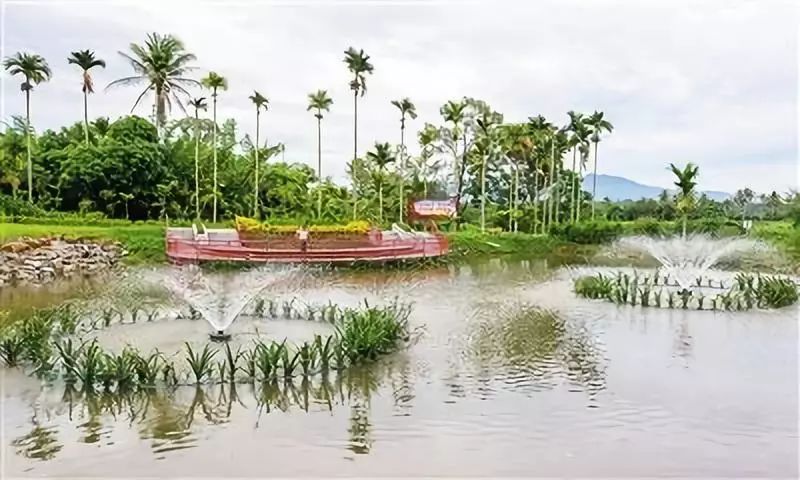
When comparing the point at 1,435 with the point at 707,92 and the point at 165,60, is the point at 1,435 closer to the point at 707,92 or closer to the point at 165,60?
the point at 707,92

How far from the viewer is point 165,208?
10.2m

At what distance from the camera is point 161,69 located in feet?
32.3

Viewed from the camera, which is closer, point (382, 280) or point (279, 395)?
point (279, 395)

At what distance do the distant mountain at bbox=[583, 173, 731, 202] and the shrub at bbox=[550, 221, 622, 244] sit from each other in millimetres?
674

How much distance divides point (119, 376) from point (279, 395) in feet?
2.61

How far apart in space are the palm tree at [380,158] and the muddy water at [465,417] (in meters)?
8.29

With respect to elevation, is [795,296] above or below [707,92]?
below

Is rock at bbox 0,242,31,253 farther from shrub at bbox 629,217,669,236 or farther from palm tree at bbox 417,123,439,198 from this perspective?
shrub at bbox 629,217,669,236

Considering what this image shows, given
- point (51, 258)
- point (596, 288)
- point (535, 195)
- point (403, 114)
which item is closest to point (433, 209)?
point (403, 114)

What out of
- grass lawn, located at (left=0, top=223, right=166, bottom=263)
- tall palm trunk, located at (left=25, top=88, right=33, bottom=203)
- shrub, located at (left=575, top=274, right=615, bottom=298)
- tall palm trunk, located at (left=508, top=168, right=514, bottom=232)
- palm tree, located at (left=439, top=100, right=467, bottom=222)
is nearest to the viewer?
shrub, located at (left=575, top=274, right=615, bottom=298)

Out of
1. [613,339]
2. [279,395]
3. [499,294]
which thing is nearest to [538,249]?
[499,294]

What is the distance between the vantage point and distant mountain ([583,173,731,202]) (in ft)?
39.9

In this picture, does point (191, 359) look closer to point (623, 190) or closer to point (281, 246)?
point (281, 246)

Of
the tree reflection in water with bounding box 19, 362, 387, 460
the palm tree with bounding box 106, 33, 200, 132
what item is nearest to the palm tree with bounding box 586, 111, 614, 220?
the palm tree with bounding box 106, 33, 200, 132
